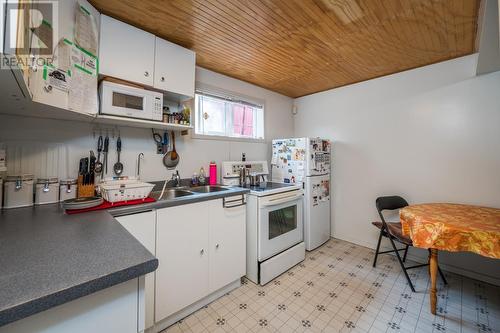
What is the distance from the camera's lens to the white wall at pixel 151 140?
1469 mm

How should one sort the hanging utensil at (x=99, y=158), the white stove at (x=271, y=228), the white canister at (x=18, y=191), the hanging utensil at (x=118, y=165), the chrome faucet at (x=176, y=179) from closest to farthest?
the white canister at (x=18, y=191) → the hanging utensil at (x=99, y=158) → the hanging utensil at (x=118, y=165) → the white stove at (x=271, y=228) → the chrome faucet at (x=176, y=179)

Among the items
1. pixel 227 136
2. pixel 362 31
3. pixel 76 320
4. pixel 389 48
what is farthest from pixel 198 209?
pixel 389 48

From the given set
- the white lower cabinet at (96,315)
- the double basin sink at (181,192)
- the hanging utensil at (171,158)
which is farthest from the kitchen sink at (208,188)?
the white lower cabinet at (96,315)

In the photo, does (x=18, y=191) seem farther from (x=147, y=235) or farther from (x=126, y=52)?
(x=126, y=52)

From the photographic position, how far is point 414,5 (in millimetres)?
1479

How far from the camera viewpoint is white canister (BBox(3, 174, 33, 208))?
1.29 m

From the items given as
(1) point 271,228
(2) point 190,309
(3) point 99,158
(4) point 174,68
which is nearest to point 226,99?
(4) point 174,68

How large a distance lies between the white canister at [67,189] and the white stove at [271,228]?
Result: 1.36 m

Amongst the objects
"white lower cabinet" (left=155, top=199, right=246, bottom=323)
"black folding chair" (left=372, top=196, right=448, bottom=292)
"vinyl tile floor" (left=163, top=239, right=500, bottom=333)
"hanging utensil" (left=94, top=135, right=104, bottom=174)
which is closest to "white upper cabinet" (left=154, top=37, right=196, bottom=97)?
"hanging utensil" (left=94, top=135, right=104, bottom=174)

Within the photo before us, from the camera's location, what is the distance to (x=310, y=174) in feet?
8.96

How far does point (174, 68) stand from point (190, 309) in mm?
2072

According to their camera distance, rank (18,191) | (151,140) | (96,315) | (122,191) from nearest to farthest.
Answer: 1. (96,315)
2. (18,191)
3. (122,191)
4. (151,140)

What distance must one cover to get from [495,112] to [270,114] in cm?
246

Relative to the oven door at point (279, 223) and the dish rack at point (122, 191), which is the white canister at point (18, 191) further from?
the oven door at point (279, 223)
